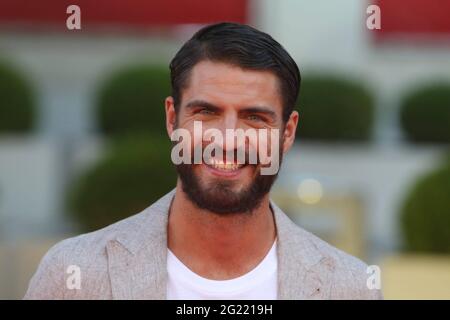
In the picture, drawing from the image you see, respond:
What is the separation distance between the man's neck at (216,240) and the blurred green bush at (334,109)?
622 centimetres

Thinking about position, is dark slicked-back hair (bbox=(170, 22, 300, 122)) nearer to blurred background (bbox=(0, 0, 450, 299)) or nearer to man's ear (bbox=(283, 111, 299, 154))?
man's ear (bbox=(283, 111, 299, 154))

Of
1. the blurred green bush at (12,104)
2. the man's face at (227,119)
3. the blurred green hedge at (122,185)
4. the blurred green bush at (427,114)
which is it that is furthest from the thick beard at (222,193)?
A: the blurred green bush at (12,104)

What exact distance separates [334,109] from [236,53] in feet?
21.5

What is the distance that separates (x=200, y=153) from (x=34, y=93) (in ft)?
23.7

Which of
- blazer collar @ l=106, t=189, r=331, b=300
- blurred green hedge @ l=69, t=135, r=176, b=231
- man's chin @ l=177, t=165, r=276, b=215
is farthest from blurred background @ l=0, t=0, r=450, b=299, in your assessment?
man's chin @ l=177, t=165, r=276, b=215

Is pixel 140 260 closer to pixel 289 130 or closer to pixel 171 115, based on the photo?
pixel 171 115

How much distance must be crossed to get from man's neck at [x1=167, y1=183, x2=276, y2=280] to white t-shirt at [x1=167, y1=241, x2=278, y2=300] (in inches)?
0.7

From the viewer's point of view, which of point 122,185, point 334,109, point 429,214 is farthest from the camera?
point 334,109

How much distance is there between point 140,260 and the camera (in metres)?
2.03

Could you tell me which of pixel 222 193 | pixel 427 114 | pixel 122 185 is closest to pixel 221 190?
pixel 222 193

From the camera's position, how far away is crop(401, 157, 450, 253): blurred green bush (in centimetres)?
656

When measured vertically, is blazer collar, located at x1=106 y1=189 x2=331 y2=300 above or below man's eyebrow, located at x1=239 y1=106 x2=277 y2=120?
below

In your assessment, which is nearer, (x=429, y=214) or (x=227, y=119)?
(x=227, y=119)

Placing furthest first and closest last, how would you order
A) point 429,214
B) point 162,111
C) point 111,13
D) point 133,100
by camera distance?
1. point 111,13
2. point 133,100
3. point 162,111
4. point 429,214
